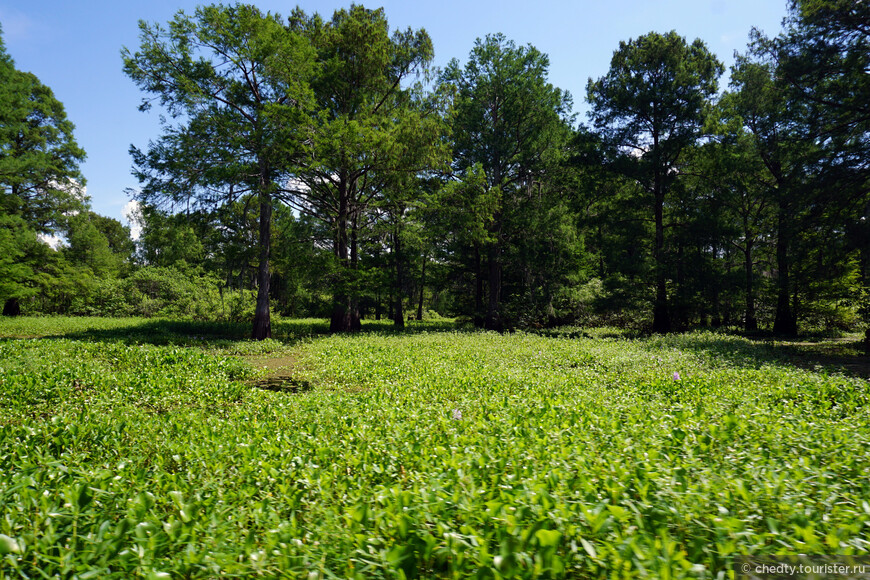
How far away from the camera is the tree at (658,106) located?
64.7 ft

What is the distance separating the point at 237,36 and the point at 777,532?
20.2 m

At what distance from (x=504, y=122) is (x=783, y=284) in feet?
52.2

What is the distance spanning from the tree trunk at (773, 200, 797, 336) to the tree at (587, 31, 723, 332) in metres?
4.54

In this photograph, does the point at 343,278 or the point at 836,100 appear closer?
the point at 836,100

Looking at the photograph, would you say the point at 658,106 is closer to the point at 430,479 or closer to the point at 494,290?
the point at 494,290

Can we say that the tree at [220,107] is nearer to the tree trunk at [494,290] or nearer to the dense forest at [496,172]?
the dense forest at [496,172]

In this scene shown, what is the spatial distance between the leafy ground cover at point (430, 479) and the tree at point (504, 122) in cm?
1781

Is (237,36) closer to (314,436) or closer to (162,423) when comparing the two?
(162,423)

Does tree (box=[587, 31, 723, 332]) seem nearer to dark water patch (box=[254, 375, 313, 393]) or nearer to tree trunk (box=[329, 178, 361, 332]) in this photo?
tree trunk (box=[329, 178, 361, 332])

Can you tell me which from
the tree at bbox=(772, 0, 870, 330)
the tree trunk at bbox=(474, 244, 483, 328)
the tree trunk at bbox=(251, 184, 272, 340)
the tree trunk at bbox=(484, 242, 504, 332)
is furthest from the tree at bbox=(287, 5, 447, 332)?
the tree at bbox=(772, 0, 870, 330)

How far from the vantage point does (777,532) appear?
184 cm

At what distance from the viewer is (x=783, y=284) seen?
16734 mm

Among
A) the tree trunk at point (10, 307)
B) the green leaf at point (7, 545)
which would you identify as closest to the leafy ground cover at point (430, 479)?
the green leaf at point (7, 545)

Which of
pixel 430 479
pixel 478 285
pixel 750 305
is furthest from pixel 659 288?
pixel 430 479
